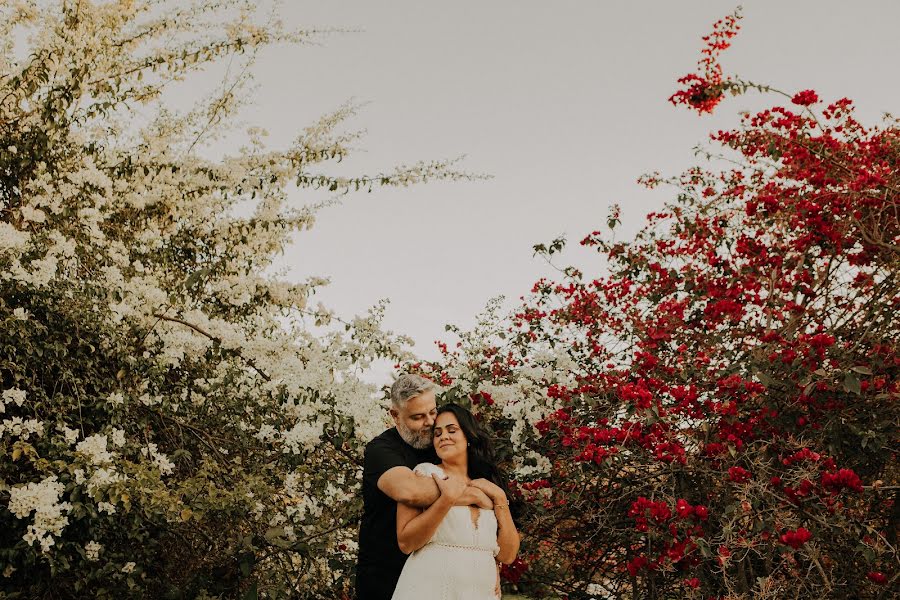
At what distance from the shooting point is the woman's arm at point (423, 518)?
212cm

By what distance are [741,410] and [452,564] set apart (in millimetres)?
2011

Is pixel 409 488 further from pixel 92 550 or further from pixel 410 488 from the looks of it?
pixel 92 550


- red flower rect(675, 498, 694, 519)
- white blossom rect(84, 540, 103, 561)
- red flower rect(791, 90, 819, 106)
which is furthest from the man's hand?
red flower rect(791, 90, 819, 106)

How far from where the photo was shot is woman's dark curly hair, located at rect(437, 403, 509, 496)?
246 centimetres

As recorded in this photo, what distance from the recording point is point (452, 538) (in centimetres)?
220

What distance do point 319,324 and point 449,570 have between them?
2.30 metres

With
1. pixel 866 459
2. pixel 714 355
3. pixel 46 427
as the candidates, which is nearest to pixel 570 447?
pixel 714 355

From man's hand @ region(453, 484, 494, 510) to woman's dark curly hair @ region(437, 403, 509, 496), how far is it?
20 centimetres

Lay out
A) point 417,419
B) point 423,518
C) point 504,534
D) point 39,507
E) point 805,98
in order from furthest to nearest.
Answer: point 805,98
point 39,507
point 417,419
point 504,534
point 423,518

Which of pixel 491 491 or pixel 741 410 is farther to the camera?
pixel 741 410

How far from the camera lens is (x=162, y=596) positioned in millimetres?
3725

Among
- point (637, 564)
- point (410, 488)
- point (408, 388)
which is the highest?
point (408, 388)

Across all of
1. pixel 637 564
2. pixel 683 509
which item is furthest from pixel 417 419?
pixel 637 564

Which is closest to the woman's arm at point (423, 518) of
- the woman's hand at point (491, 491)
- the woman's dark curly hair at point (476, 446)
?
the woman's hand at point (491, 491)
